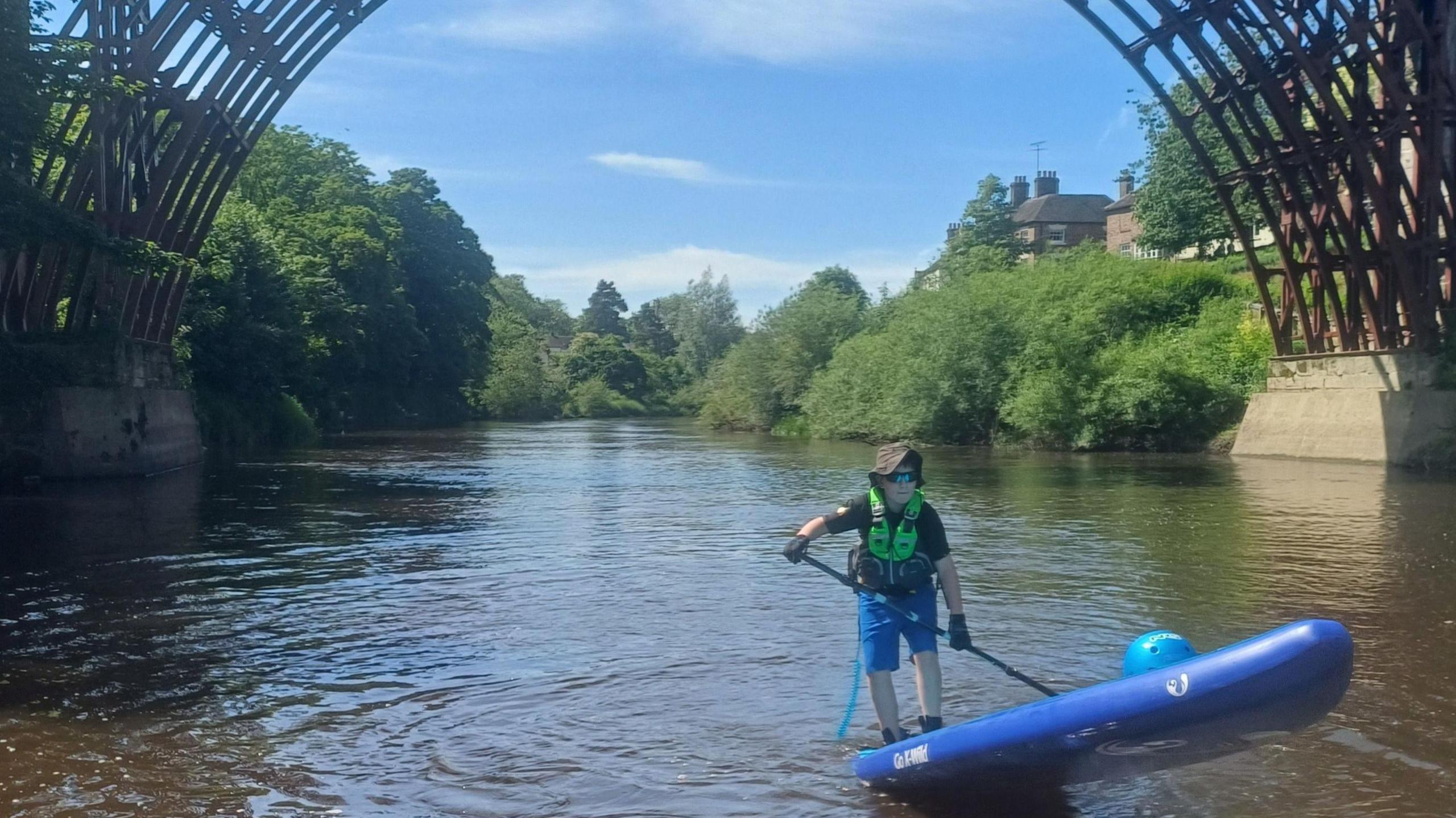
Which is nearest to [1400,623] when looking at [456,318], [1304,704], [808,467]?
[1304,704]

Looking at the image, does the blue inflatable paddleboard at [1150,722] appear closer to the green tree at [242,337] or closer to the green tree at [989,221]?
the green tree at [242,337]

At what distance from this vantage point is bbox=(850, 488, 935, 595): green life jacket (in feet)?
20.4

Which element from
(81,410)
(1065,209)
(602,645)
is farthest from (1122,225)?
(602,645)

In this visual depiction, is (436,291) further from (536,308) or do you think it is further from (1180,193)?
(536,308)

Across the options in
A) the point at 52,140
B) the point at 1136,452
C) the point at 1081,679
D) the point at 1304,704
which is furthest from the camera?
the point at 1136,452

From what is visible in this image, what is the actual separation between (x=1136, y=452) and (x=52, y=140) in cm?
2735

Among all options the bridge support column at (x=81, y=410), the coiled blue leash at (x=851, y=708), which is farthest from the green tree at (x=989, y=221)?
the coiled blue leash at (x=851, y=708)

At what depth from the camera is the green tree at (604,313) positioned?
182 metres

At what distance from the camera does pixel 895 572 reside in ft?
20.4

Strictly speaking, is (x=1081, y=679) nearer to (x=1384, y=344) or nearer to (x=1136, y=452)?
(x=1384, y=344)

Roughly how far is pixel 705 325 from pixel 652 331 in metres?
30.4

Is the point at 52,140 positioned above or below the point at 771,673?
above

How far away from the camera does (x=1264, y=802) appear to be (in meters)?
5.77

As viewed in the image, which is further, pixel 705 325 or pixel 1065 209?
pixel 705 325
